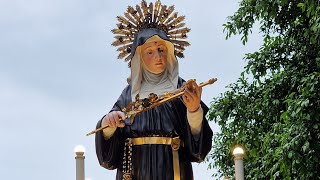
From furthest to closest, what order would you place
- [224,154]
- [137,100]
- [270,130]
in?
[224,154], [270,130], [137,100]

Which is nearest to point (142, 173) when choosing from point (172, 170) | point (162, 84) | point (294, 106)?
point (172, 170)

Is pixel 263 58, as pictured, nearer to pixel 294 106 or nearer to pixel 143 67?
pixel 294 106

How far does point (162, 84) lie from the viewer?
5926mm

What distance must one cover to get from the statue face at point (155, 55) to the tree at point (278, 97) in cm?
558

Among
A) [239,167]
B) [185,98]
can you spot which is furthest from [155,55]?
[239,167]

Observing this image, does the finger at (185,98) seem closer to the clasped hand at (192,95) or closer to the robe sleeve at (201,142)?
the clasped hand at (192,95)

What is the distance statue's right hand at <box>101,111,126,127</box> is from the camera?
5.50 meters

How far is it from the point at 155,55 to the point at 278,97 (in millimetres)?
7885

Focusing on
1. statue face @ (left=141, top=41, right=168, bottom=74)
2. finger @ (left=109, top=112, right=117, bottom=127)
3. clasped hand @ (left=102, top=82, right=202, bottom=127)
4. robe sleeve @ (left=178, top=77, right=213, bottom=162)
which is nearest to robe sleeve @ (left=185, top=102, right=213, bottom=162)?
robe sleeve @ (left=178, top=77, right=213, bottom=162)

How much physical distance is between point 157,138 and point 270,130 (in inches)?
321

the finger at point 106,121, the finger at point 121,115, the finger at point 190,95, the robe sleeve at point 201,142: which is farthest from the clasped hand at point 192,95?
the finger at point 106,121

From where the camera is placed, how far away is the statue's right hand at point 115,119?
18.0 ft

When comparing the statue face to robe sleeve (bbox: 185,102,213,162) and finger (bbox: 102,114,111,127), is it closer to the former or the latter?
robe sleeve (bbox: 185,102,213,162)

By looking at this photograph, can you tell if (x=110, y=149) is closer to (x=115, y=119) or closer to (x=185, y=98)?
(x=115, y=119)
